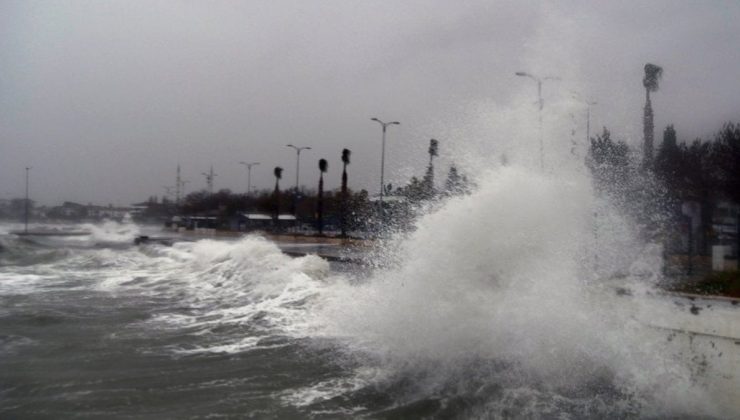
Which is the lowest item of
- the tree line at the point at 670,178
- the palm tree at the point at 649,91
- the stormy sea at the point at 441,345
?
the stormy sea at the point at 441,345

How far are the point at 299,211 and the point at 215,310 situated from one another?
63013 mm

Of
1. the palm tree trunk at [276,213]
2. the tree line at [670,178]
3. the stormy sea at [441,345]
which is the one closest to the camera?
the stormy sea at [441,345]

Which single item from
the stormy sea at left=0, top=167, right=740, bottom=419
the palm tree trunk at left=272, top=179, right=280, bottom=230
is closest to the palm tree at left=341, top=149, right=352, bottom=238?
the palm tree trunk at left=272, top=179, right=280, bottom=230

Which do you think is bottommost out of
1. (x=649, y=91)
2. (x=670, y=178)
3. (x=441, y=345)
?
(x=441, y=345)

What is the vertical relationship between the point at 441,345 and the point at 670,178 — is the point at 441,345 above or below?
below

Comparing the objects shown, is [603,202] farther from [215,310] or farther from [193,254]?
[193,254]

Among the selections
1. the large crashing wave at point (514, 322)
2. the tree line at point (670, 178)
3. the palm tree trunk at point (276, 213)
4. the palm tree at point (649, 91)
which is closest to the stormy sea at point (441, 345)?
the large crashing wave at point (514, 322)

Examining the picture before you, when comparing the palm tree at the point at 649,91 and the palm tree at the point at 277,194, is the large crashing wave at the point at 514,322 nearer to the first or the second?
the palm tree at the point at 649,91

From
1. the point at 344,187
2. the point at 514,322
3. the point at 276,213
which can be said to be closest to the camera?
the point at 514,322

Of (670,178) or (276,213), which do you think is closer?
(670,178)

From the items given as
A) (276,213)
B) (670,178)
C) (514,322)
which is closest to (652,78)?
(670,178)

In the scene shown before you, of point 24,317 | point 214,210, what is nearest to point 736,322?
point 24,317

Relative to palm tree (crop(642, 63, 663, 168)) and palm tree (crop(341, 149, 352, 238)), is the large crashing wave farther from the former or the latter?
palm tree (crop(341, 149, 352, 238))

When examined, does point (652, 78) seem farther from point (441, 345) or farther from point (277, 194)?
point (277, 194)
